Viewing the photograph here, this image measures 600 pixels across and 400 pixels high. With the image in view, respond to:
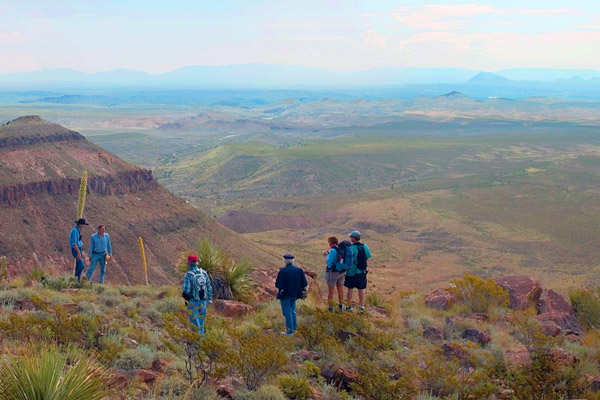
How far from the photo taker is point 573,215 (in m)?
49.3

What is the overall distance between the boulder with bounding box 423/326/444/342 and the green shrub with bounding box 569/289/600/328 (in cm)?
439

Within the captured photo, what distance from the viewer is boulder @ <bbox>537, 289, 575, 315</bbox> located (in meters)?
12.3

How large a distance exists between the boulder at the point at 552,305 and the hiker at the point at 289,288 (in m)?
6.69

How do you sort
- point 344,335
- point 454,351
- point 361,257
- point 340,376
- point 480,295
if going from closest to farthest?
point 340,376 → point 454,351 → point 344,335 → point 361,257 → point 480,295

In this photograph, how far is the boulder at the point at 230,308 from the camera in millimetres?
10086

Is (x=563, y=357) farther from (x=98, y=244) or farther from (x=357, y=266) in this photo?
(x=98, y=244)

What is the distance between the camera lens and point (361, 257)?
1009cm

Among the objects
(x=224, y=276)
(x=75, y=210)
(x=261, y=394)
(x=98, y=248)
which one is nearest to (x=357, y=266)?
(x=224, y=276)

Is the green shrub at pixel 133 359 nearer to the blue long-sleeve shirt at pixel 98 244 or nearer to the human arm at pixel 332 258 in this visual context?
the human arm at pixel 332 258

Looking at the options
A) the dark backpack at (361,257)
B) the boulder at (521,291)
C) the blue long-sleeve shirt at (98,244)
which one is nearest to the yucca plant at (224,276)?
the blue long-sleeve shirt at (98,244)

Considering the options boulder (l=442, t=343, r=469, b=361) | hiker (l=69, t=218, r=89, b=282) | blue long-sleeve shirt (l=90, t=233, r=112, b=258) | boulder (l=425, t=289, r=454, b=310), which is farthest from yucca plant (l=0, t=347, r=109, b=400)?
boulder (l=425, t=289, r=454, b=310)

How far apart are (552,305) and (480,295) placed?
180 cm

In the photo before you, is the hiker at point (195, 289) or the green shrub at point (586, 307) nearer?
the hiker at point (195, 289)

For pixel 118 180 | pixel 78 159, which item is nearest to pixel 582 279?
pixel 118 180
